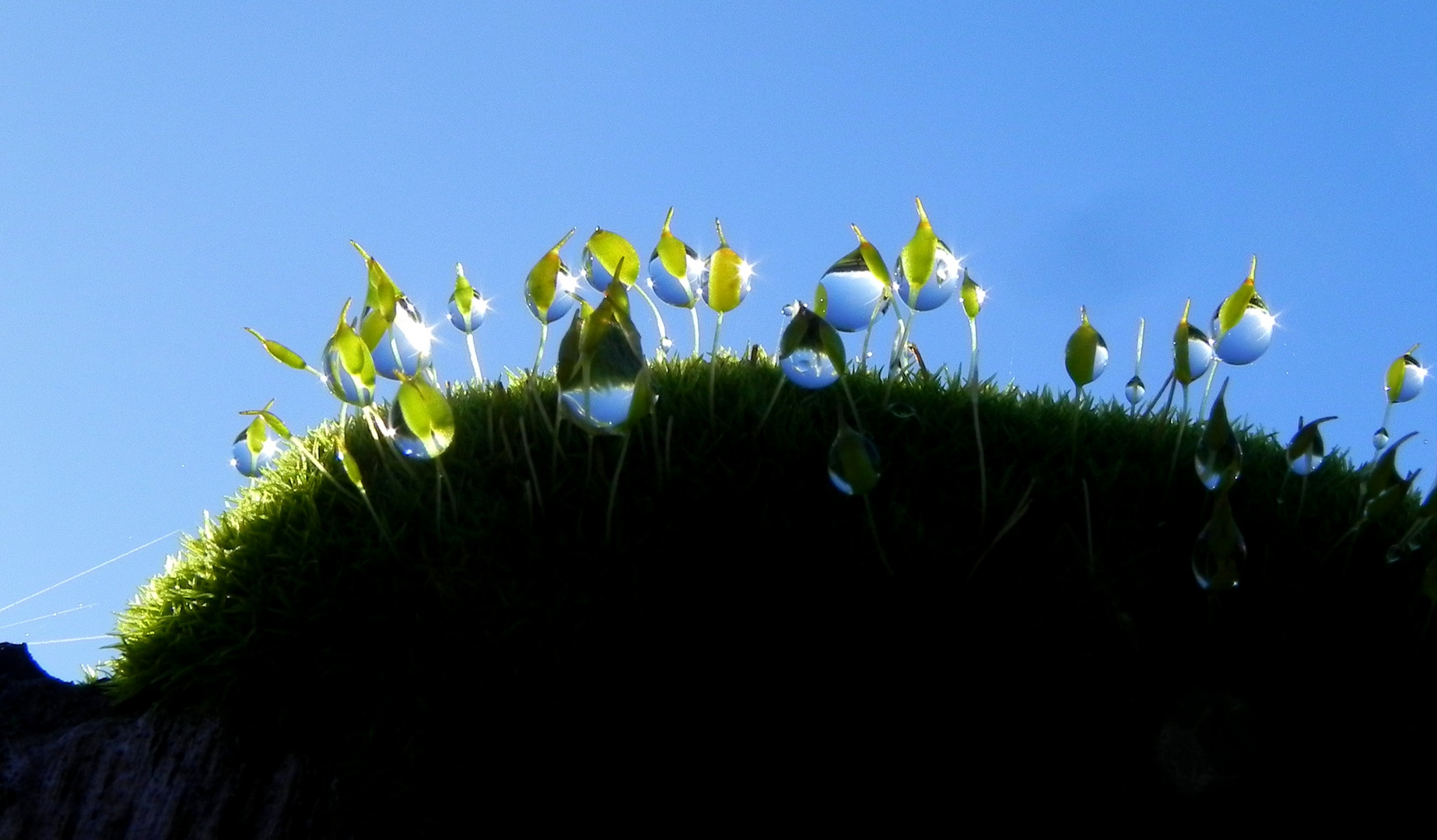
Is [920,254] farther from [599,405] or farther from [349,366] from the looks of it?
[349,366]

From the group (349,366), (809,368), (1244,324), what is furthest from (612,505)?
(1244,324)

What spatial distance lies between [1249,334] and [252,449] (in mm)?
1994

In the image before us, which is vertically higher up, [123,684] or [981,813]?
[123,684]

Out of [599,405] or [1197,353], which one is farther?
[1197,353]

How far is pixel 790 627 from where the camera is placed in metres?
1.86

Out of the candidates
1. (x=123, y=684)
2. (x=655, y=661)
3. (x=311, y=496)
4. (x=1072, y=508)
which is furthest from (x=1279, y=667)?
(x=123, y=684)

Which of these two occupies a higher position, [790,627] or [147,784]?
[790,627]

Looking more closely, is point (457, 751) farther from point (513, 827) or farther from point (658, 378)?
point (658, 378)

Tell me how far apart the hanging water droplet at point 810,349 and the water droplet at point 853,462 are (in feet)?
0.51

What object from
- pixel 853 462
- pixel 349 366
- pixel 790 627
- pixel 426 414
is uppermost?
pixel 349 366

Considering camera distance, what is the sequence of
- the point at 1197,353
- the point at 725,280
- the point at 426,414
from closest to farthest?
the point at 426,414 → the point at 725,280 → the point at 1197,353

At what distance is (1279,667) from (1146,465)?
0.48 meters

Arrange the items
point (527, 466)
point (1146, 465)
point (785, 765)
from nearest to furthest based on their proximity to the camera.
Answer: point (785, 765), point (527, 466), point (1146, 465)

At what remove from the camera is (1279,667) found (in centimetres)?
196
